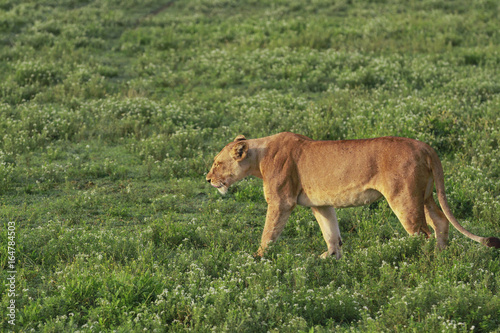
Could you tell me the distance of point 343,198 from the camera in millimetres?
7195

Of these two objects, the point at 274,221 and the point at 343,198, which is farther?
the point at 274,221

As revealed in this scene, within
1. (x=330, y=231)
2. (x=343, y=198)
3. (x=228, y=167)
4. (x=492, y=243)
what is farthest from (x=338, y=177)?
(x=492, y=243)

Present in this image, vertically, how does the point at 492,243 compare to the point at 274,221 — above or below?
below

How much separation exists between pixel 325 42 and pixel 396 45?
214 cm

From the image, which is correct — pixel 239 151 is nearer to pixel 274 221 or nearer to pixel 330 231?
pixel 274 221

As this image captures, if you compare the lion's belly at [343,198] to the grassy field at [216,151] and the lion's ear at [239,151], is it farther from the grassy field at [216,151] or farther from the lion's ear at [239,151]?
the lion's ear at [239,151]

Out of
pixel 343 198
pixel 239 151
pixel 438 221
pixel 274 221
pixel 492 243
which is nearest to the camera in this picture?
pixel 492 243

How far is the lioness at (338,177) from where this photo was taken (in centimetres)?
684

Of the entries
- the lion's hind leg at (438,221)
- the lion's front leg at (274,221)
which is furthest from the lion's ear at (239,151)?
the lion's hind leg at (438,221)

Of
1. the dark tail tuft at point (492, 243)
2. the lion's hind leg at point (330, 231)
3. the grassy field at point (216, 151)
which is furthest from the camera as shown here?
the lion's hind leg at point (330, 231)

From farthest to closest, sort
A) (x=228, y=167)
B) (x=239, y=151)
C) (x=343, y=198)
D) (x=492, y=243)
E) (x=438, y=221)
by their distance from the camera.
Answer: (x=228, y=167), (x=239, y=151), (x=438, y=221), (x=343, y=198), (x=492, y=243)

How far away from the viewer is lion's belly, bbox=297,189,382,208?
23.4 feet

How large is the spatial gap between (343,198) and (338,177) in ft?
0.82

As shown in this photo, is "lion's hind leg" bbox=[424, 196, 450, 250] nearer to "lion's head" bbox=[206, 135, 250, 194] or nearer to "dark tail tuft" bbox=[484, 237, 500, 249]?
"dark tail tuft" bbox=[484, 237, 500, 249]
